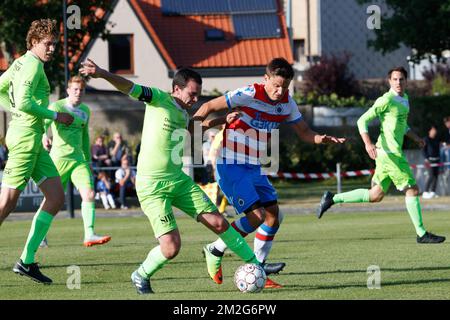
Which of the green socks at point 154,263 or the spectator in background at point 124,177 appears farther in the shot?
the spectator in background at point 124,177

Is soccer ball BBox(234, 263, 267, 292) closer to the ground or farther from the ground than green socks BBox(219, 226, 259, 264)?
closer to the ground

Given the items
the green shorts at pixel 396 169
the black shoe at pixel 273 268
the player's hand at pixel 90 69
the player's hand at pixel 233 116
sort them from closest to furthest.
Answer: the player's hand at pixel 90 69 → the player's hand at pixel 233 116 → the black shoe at pixel 273 268 → the green shorts at pixel 396 169

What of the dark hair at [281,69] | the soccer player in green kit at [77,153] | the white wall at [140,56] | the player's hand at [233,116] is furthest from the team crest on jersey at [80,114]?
the white wall at [140,56]

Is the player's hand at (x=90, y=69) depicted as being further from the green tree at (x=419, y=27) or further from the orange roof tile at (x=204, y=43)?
the orange roof tile at (x=204, y=43)

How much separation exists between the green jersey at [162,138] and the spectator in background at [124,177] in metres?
16.7

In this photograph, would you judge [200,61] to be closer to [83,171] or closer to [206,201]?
[83,171]

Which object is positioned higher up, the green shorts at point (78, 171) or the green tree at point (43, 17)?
the green tree at point (43, 17)

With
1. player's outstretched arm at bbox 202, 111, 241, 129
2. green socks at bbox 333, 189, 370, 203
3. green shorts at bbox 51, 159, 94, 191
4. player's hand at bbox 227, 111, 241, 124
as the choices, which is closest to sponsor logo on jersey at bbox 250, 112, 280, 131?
player's outstretched arm at bbox 202, 111, 241, 129

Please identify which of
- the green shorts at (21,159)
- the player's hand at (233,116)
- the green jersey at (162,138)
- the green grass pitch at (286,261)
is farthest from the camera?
the green shorts at (21,159)

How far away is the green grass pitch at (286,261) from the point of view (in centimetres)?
991

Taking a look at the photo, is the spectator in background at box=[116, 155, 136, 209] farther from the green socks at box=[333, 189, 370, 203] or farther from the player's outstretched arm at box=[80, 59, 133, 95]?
the player's outstretched arm at box=[80, 59, 133, 95]

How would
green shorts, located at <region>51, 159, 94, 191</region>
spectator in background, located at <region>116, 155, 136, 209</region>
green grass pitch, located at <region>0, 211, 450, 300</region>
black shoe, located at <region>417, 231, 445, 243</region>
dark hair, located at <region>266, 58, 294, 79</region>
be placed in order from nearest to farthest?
green grass pitch, located at <region>0, 211, 450, 300</region> → dark hair, located at <region>266, 58, 294, 79</region> → green shorts, located at <region>51, 159, 94, 191</region> → black shoe, located at <region>417, 231, 445, 243</region> → spectator in background, located at <region>116, 155, 136, 209</region>

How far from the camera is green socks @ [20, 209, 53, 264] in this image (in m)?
11.1

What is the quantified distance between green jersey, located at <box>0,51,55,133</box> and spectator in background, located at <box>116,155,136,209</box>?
15.2 m
